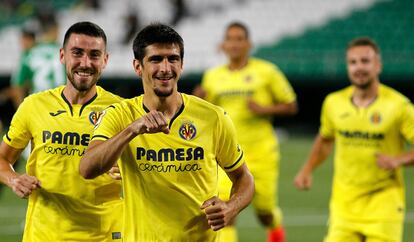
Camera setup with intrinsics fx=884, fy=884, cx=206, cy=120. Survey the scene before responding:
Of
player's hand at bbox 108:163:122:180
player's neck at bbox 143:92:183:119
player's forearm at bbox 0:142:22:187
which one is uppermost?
player's neck at bbox 143:92:183:119

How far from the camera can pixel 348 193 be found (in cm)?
726

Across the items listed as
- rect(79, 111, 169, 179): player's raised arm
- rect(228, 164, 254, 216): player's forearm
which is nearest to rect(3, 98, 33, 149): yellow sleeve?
rect(79, 111, 169, 179): player's raised arm

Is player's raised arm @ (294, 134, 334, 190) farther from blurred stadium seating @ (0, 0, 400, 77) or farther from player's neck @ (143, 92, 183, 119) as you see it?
blurred stadium seating @ (0, 0, 400, 77)

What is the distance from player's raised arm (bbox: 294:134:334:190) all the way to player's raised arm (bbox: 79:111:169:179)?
11.2 feet

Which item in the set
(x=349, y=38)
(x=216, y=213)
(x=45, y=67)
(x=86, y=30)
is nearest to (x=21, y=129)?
(x=86, y=30)

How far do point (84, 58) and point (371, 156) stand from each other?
2851 mm

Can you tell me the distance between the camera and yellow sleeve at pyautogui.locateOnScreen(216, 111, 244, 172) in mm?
4965

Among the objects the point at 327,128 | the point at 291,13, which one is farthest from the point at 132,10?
the point at 327,128

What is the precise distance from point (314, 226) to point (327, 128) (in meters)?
4.18

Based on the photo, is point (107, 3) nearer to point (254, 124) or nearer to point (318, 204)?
point (318, 204)

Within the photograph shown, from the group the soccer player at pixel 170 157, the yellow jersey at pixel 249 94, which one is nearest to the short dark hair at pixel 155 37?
the soccer player at pixel 170 157

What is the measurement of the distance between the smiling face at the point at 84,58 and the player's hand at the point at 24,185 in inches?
25.8

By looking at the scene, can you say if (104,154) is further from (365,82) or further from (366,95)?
(366,95)

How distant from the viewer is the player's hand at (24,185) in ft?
17.2
